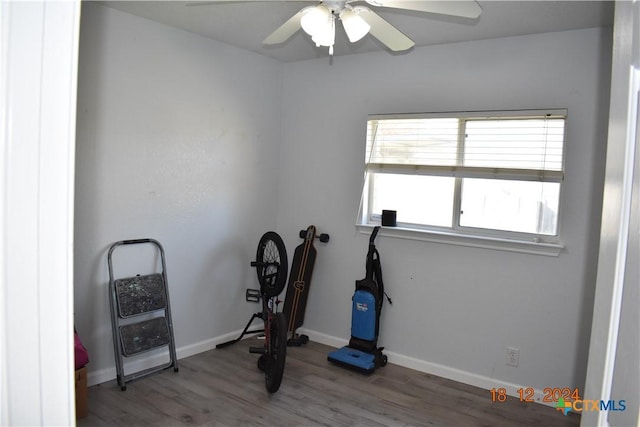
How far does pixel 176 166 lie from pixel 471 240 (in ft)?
7.37

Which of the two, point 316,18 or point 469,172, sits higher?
point 316,18

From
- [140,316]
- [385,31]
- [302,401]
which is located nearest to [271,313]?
[302,401]

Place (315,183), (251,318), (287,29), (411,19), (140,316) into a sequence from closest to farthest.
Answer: (287,29) < (411,19) < (140,316) < (251,318) < (315,183)

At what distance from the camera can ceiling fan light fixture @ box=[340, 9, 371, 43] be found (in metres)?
2.06

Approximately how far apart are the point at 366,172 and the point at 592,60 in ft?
5.65

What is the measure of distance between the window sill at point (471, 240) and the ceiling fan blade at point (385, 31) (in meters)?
1.53

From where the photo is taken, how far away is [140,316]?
10.7 ft

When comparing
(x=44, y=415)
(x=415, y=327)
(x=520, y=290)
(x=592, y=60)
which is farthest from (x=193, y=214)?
(x=44, y=415)

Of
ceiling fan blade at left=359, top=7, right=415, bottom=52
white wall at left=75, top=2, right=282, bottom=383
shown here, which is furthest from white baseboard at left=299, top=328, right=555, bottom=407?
ceiling fan blade at left=359, top=7, right=415, bottom=52

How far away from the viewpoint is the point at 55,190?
0.49 metres

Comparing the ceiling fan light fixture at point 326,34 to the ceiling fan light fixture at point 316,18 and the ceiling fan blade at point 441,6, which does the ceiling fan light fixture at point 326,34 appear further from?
the ceiling fan blade at point 441,6

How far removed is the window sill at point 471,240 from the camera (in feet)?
9.93

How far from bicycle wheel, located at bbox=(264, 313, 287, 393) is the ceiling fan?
1802 millimetres

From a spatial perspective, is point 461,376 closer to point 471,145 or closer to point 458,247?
point 458,247
